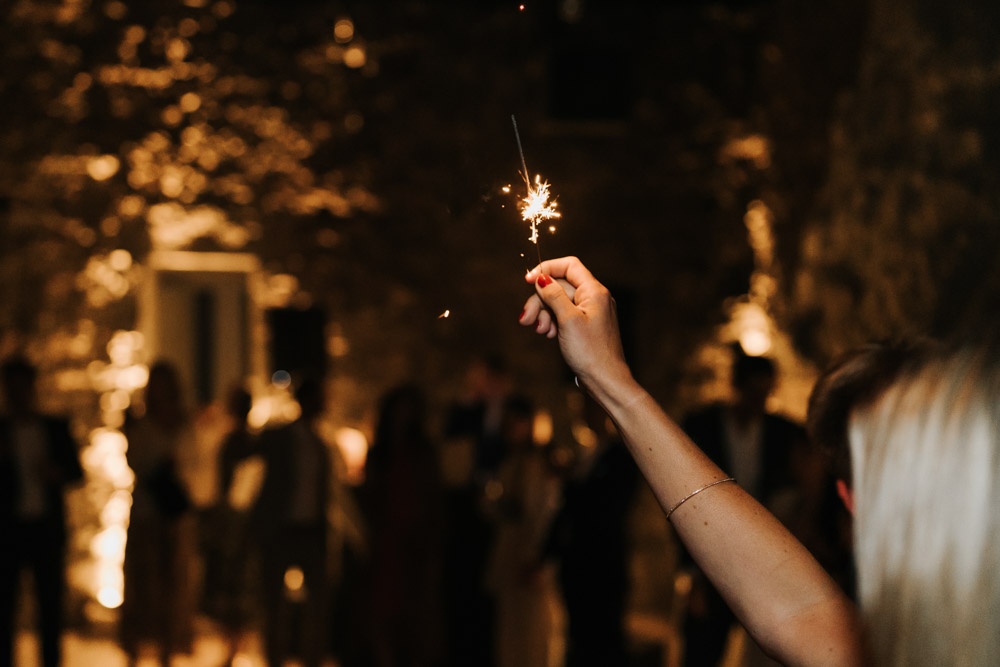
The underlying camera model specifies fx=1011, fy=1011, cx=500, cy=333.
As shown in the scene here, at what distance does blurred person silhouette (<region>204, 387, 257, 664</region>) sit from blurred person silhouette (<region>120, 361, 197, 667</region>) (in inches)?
14.5

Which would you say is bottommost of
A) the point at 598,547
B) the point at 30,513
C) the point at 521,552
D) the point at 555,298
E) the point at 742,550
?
the point at 742,550

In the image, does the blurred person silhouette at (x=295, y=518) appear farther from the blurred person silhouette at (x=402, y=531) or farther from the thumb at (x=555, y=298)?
the thumb at (x=555, y=298)

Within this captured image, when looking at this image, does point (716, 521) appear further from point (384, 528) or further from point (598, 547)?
point (384, 528)

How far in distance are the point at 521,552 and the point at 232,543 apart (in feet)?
8.04

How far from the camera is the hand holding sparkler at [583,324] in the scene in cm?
143

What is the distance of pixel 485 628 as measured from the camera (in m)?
6.79

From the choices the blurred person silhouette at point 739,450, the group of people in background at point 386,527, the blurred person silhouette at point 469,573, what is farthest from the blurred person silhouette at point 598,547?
the blurred person silhouette at point 469,573

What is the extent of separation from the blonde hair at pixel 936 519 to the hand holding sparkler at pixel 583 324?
542 millimetres

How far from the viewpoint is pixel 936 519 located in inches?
32.1

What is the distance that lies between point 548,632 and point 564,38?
5.43 metres

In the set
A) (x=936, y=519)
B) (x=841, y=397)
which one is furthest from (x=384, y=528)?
(x=936, y=519)

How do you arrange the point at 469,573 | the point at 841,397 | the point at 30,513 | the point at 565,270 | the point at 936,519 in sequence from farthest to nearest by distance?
the point at 469,573, the point at 30,513, the point at 841,397, the point at 565,270, the point at 936,519

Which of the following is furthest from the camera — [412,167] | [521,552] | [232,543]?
[412,167]

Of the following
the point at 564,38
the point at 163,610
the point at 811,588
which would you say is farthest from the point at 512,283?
the point at 811,588
